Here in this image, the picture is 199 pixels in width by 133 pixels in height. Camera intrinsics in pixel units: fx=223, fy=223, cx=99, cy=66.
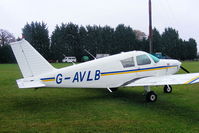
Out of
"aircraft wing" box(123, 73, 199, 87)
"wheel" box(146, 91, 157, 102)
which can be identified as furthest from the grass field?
"aircraft wing" box(123, 73, 199, 87)

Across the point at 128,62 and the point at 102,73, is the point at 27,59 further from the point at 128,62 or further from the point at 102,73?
the point at 128,62

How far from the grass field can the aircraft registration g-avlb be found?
0.74 m

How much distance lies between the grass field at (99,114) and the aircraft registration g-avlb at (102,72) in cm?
74

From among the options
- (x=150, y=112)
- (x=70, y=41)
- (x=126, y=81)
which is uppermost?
(x=70, y=41)

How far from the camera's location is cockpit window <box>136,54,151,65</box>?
29.9 ft

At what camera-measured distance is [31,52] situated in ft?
25.0

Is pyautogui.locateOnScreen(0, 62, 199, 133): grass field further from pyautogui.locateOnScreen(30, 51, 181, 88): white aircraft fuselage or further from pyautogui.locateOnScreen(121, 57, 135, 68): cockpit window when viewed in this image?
pyautogui.locateOnScreen(121, 57, 135, 68): cockpit window

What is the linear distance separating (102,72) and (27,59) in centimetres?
276

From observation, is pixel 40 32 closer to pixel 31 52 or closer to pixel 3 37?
pixel 3 37

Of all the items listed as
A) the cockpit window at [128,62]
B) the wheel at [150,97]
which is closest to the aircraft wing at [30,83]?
the cockpit window at [128,62]

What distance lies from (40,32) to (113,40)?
23.3m

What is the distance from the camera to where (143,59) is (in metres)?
9.23

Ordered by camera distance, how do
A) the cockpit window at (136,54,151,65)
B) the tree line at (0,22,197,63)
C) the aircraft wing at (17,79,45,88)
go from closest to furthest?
the aircraft wing at (17,79,45,88)
the cockpit window at (136,54,151,65)
the tree line at (0,22,197,63)

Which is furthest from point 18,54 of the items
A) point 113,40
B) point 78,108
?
point 113,40
